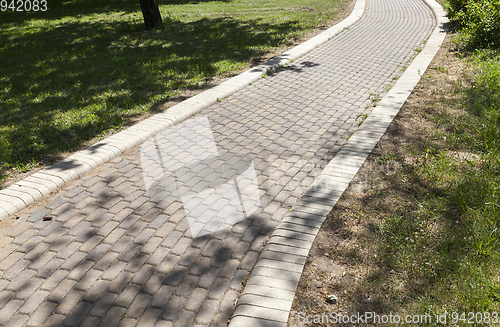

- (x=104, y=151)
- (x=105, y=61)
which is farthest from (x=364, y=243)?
(x=105, y=61)

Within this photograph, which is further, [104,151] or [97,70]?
[97,70]

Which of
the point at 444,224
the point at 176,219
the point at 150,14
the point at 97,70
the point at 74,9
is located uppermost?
the point at 74,9

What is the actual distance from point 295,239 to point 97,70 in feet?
Result: 25.8

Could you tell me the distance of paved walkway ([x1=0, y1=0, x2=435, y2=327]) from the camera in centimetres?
324

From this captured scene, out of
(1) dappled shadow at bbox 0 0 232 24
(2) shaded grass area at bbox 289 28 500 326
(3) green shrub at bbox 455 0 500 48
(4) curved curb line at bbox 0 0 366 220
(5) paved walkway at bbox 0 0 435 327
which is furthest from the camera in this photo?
(1) dappled shadow at bbox 0 0 232 24

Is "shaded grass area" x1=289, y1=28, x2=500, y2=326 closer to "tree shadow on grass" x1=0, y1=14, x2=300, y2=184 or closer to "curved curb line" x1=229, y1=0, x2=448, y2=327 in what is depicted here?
"curved curb line" x1=229, y1=0, x2=448, y2=327

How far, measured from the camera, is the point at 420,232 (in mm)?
3721

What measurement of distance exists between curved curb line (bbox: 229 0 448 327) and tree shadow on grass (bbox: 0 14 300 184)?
3.67 m

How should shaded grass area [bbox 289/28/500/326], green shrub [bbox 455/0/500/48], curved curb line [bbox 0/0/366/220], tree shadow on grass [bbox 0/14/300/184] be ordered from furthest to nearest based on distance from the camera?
green shrub [bbox 455/0/500/48], tree shadow on grass [bbox 0/14/300/184], curved curb line [bbox 0/0/366/220], shaded grass area [bbox 289/28/500/326]

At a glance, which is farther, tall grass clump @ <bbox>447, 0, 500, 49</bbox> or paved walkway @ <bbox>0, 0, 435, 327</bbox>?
tall grass clump @ <bbox>447, 0, 500, 49</bbox>

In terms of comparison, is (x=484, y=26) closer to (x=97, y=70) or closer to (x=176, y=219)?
(x=176, y=219)

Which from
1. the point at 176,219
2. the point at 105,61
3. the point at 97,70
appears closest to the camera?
the point at 176,219

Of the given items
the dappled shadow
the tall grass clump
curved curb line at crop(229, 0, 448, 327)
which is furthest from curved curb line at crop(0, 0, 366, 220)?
the dappled shadow

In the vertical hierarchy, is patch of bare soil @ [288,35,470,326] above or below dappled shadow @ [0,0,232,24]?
below
